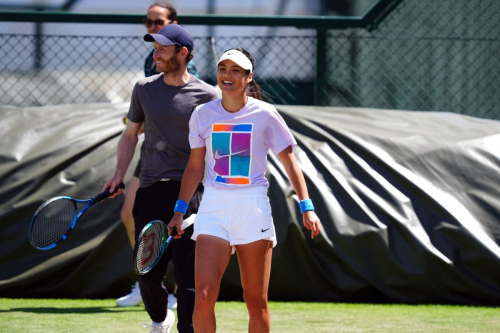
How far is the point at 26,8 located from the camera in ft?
29.2

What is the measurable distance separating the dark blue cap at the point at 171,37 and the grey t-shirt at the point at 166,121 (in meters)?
0.26

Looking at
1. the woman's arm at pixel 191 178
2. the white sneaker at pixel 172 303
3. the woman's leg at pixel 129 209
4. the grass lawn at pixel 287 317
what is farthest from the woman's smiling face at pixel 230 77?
the white sneaker at pixel 172 303

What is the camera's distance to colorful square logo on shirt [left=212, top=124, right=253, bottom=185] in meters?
4.08

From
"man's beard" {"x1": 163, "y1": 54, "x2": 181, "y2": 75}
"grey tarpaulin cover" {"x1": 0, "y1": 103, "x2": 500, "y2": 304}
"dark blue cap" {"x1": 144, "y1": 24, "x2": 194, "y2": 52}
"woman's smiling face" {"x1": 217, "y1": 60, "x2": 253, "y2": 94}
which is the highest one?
"dark blue cap" {"x1": 144, "y1": 24, "x2": 194, "y2": 52}

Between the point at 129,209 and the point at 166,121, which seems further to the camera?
the point at 129,209

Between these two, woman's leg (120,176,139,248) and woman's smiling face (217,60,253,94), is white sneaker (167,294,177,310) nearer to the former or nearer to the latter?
woman's leg (120,176,139,248)

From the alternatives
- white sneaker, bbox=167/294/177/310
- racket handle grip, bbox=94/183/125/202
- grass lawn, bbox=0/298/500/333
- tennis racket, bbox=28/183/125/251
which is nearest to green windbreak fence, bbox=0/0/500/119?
grass lawn, bbox=0/298/500/333

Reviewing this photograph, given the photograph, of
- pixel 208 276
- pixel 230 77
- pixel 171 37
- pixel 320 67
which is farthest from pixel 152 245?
pixel 320 67

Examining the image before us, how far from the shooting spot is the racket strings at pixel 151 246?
4.10 metres

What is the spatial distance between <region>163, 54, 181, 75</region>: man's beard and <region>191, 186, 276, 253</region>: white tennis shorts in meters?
0.99

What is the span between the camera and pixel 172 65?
4.73 metres

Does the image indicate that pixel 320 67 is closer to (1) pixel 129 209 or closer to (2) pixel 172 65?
(1) pixel 129 209

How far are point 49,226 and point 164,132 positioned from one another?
0.85 metres

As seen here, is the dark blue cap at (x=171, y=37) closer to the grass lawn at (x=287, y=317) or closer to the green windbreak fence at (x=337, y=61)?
the grass lawn at (x=287, y=317)
